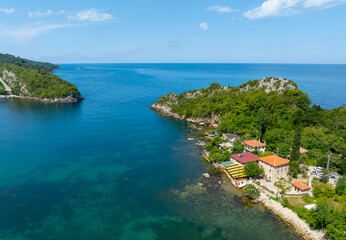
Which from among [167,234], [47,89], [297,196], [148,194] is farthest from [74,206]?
[47,89]

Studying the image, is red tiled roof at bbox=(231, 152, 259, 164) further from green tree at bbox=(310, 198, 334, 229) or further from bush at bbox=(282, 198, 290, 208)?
green tree at bbox=(310, 198, 334, 229)

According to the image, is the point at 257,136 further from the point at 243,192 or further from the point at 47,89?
the point at 47,89

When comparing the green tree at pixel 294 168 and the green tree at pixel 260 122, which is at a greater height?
the green tree at pixel 260 122

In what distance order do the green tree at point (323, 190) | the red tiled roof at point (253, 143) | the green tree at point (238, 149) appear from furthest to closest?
the red tiled roof at point (253, 143) < the green tree at point (238, 149) < the green tree at point (323, 190)

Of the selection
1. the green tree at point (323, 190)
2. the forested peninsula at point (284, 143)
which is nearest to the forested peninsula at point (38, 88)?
the forested peninsula at point (284, 143)

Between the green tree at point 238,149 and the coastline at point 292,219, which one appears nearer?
the coastline at point 292,219

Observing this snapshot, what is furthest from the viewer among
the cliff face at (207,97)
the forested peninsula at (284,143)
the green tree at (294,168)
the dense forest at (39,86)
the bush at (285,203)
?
the dense forest at (39,86)

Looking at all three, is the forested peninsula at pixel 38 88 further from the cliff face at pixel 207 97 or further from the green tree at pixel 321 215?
the green tree at pixel 321 215

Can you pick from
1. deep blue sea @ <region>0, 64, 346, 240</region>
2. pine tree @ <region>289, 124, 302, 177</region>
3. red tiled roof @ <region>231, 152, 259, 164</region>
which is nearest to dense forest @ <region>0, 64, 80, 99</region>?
deep blue sea @ <region>0, 64, 346, 240</region>
